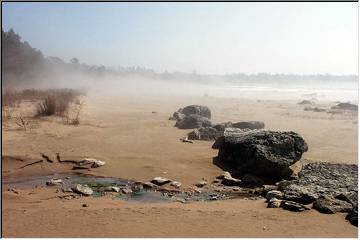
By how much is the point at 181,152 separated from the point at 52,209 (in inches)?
191

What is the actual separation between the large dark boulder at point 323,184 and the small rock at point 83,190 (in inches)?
132

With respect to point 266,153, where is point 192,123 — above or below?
above

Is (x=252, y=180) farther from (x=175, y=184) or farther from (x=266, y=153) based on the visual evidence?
(x=175, y=184)

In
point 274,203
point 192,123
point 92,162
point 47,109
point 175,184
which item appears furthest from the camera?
point 47,109

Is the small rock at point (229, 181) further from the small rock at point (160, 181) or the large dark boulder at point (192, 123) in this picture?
the large dark boulder at point (192, 123)

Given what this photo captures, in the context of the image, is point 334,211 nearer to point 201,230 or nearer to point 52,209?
point 201,230

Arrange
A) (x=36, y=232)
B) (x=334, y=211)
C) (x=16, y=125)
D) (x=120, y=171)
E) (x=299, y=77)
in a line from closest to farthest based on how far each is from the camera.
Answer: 1. (x=36, y=232)
2. (x=334, y=211)
3. (x=120, y=171)
4. (x=16, y=125)
5. (x=299, y=77)

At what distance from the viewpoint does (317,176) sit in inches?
313

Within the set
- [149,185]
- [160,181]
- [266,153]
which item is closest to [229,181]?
[266,153]

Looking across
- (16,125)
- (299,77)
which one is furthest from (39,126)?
(299,77)

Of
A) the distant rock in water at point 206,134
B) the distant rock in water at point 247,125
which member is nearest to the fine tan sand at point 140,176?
the distant rock in water at point 206,134

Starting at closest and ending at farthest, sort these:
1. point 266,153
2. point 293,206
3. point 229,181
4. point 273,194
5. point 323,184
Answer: point 293,206, point 273,194, point 323,184, point 229,181, point 266,153

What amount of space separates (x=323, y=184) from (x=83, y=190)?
4.24 metres

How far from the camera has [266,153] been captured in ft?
28.5
